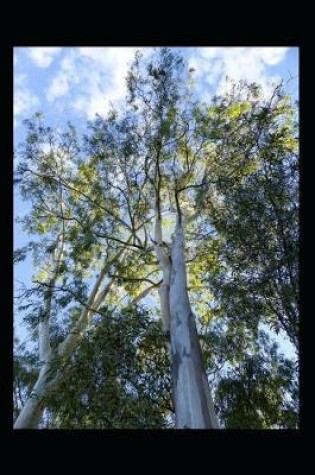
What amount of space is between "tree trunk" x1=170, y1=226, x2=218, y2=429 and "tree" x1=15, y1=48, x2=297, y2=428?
0.05m

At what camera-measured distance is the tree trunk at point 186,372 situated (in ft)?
10.4

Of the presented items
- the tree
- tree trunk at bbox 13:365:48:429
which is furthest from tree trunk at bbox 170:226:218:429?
tree trunk at bbox 13:365:48:429

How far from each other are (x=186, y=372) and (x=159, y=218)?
364 centimetres

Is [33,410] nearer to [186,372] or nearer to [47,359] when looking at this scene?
[47,359]

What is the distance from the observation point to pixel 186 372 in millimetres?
3500

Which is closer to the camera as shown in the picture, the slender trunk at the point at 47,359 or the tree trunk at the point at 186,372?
the tree trunk at the point at 186,372

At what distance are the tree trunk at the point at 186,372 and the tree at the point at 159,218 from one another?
0.05 m

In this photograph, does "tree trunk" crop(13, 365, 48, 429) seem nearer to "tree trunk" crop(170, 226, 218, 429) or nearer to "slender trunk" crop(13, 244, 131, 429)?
"slender trunk" crop(13, 244, 131, 429)

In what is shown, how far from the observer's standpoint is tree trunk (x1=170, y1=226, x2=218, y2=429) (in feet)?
10.4
